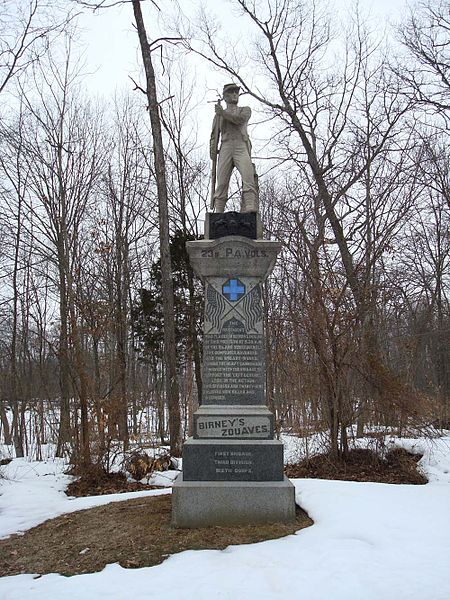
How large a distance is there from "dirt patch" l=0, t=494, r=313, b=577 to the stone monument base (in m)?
0.13

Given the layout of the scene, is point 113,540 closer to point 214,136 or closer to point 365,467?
point 214,136

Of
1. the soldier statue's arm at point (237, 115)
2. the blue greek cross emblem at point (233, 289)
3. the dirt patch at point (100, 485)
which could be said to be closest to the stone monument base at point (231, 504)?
the blue greek cross emblem at point (233, 289)

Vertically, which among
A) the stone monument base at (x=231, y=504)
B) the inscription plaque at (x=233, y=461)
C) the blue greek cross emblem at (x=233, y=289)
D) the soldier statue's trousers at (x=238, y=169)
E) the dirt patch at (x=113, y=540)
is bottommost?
the dirt patch at (x=113, y=540)

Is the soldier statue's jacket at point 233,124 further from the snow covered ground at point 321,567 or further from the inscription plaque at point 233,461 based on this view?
the snow covered ground at point 321,567

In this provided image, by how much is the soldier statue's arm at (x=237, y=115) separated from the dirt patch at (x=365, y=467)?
19.2 feet

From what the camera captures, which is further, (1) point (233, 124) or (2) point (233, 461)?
(1) point (233, 124)

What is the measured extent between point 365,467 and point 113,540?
5.39 metres

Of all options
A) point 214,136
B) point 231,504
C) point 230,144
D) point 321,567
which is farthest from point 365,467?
point 214,136

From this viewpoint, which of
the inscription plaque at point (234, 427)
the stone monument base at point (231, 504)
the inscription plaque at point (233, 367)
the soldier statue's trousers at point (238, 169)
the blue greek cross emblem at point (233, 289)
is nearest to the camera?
the stone monument base at point (231, 504)

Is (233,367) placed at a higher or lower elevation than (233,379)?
higher

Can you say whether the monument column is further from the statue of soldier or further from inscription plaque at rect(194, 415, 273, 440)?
the statue of soldier

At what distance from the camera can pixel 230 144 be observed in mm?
6984

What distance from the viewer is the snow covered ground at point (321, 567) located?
11.4 ft

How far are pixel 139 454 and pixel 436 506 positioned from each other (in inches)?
202
